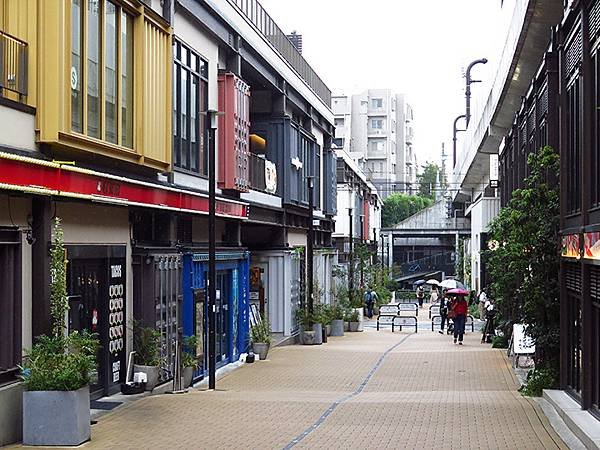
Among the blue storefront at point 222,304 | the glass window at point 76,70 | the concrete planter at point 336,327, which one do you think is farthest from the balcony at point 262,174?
the glass window at point 76,70

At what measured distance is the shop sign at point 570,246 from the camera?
52.1 feet

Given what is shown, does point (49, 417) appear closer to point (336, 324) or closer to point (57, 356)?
point (57, 356)

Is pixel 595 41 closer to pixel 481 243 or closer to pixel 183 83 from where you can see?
pixel 183 83

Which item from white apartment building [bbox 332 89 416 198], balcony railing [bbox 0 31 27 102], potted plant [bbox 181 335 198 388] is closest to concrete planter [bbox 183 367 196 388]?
potted plant [bbox 181 335 198 388]

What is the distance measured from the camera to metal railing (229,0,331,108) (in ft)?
96.9

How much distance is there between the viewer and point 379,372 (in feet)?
82.1

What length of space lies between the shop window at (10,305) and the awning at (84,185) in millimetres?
781

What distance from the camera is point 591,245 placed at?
14.4 metres

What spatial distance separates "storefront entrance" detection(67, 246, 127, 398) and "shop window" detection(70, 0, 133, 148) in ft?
6.28

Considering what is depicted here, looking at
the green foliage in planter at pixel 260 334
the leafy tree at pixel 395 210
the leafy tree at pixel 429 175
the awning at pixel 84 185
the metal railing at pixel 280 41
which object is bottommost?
the green foliage in planter at pixel 260 334

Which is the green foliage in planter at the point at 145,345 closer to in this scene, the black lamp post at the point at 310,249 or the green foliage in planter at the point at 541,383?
the green foliage in planter at the point at 541,383

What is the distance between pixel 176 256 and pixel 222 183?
4421mm

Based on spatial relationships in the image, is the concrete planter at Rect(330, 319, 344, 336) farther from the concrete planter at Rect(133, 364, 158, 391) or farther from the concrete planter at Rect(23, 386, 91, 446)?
the concrete planter at Rect(23, 386, 91, 446)

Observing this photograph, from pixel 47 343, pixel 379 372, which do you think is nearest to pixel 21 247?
→ pixel 47 343
